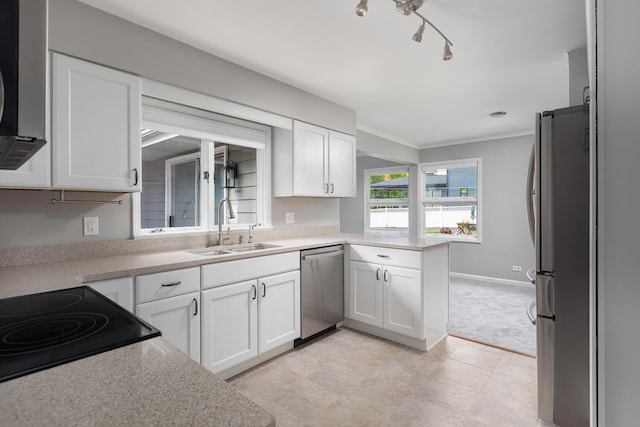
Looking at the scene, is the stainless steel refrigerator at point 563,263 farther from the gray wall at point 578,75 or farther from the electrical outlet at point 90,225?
the electrical outlet at point 90,225

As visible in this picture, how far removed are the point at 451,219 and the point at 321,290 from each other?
150 inches

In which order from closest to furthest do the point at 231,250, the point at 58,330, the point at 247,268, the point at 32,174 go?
the point at 58,330, the point at 32,174, the point at 247,268, the point at 231,250

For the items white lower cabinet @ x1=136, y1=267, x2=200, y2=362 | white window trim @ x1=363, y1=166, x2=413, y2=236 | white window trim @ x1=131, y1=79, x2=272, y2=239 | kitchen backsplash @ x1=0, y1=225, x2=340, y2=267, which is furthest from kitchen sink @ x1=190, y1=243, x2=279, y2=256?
white window trim @ x1=363, y1=166, x2=413, y2=236

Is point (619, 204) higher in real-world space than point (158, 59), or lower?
lower

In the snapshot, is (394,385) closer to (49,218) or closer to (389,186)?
(49,218)

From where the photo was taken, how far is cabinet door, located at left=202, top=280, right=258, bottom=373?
2123mm

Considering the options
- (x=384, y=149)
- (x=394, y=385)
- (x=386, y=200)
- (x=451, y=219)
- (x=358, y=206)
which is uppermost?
(x=384, y=149)

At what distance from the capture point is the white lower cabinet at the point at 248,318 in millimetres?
2145

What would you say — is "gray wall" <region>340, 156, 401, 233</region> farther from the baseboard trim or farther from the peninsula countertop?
the peninsula countertop

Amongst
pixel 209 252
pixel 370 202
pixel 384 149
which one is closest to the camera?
pixel 209 252

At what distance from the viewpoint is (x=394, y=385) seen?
2.23 metres

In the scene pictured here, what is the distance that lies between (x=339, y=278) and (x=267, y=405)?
140cm

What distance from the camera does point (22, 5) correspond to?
47cm

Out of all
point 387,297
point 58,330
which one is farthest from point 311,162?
point 58,330
